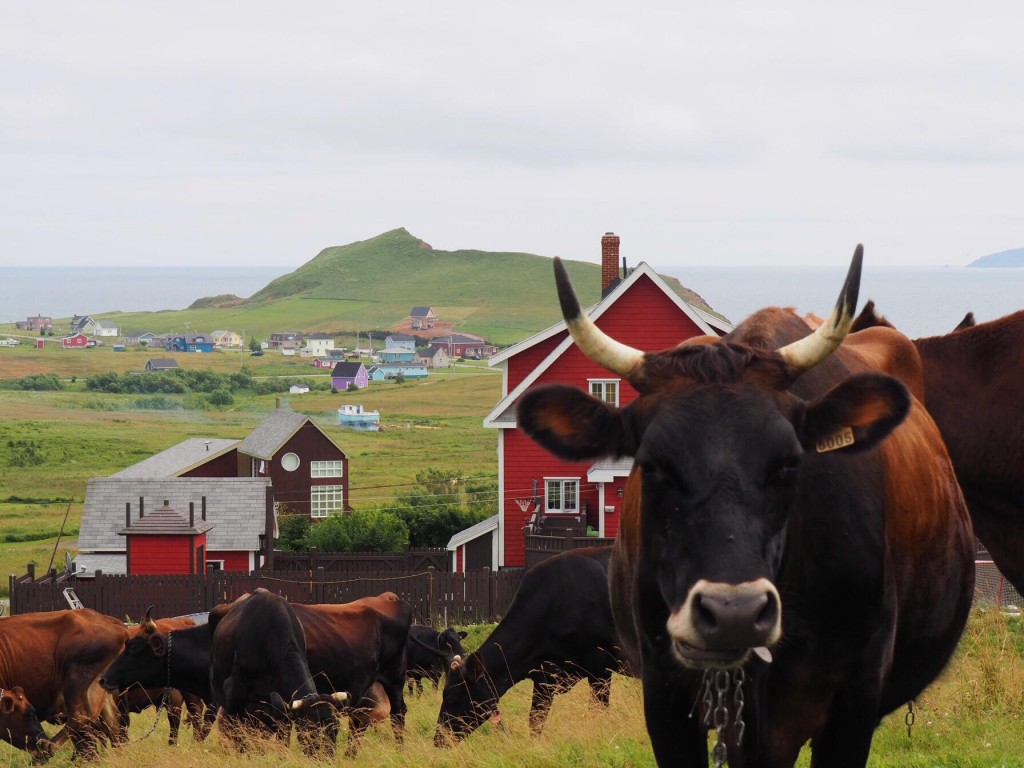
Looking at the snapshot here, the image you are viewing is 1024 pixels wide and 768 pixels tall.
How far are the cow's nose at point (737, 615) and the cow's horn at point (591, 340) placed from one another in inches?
30.7

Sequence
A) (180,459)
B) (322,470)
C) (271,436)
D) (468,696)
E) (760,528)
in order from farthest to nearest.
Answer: (271,436)
(322,470)
(180,459)
(468,696)
(760,528)

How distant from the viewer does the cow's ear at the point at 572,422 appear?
4090 millimetres

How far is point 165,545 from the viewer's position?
30.7 metres

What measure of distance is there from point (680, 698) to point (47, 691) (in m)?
13.1

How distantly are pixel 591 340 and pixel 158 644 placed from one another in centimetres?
1142

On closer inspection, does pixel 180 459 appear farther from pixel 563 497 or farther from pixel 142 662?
pixel 142 662

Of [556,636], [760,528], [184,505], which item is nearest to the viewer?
[760,528]

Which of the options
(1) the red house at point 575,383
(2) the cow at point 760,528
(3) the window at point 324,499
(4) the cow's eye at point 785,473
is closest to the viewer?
(2) the cow at point 760,528

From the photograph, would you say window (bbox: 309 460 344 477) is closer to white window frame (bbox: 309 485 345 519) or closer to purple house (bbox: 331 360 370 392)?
white window frame (bbox: 309 485 345 519)

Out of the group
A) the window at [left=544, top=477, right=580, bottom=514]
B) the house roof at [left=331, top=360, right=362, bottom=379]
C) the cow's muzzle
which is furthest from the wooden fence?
the house roof at [left=331, top=360, right=362, bottom=379]

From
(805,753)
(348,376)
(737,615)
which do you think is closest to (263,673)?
(805,753)

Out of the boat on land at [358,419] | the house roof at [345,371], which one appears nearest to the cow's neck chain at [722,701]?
the boat on land at [358,419]

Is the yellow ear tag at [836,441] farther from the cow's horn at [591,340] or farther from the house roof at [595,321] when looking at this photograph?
the house roof at [595,321]

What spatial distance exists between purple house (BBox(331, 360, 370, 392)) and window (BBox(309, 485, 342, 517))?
4047 inches
